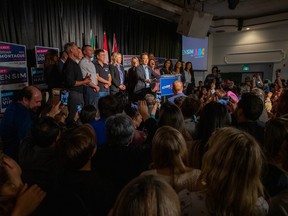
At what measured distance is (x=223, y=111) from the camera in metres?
1.64

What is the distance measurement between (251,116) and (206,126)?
22.3 inches

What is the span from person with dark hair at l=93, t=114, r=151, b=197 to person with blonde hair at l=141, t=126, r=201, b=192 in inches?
8.9

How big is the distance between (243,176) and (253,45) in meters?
9.75

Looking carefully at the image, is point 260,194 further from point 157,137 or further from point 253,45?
point 253,45

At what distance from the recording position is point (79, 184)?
110 cm

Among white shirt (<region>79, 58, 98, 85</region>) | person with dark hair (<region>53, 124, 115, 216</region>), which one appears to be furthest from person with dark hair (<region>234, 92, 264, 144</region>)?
white shirt (<region>79, 58, 98, 85</region>)

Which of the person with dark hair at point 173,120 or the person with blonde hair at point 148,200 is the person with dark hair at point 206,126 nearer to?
the person with dark hair at point 173,120

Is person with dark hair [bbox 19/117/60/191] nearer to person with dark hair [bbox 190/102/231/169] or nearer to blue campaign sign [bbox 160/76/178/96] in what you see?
person with dark hair [bbox 190/102/231/169]

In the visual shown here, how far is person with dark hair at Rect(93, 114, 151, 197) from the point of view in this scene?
141 cm

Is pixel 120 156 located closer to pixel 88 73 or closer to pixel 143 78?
pixel 88 73

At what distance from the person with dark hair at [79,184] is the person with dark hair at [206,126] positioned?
625 millimetres

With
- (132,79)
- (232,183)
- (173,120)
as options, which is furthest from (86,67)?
(232,183)

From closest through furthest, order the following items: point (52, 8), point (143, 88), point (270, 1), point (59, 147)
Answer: point (59, 147)
point (52, 8)
point (143, 88)
point (270, 1)

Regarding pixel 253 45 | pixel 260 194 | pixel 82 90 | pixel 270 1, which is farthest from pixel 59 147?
pixel 253 45
